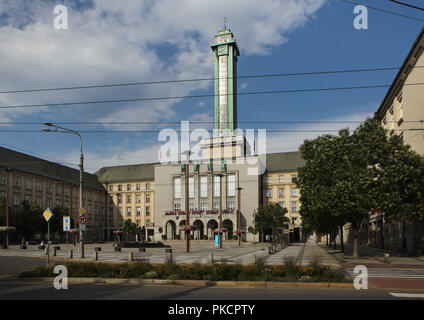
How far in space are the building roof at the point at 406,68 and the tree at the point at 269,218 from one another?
1338 inches

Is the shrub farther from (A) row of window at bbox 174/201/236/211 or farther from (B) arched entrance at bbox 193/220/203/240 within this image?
(A) row of window at bbox 174/201/236/211

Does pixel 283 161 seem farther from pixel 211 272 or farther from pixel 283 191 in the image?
pixel 211 272

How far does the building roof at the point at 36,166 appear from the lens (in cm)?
7650

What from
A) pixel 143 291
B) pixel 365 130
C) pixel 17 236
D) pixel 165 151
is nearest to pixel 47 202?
pixel 17 236

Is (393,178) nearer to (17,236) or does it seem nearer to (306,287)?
(306,287)

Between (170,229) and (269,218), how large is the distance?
1231 inches

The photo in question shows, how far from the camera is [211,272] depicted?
50.2 feet

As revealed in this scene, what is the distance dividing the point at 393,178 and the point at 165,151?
259ft

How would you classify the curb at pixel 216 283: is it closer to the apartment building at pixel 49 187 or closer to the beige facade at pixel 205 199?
the apartment building at pixel 49 187

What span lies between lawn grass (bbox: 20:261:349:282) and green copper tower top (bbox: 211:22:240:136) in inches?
3100

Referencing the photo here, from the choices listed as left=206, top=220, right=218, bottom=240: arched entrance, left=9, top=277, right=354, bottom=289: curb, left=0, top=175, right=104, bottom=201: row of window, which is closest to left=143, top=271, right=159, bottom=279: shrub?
left=9, top=277, right=354, bottom=289: curb

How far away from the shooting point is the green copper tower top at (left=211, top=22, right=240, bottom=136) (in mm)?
95062

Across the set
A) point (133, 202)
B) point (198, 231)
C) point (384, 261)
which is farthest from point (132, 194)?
point (384, 261)

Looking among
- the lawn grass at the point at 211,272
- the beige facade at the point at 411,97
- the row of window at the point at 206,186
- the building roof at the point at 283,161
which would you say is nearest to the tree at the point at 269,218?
the row of window at the point at 206,186
